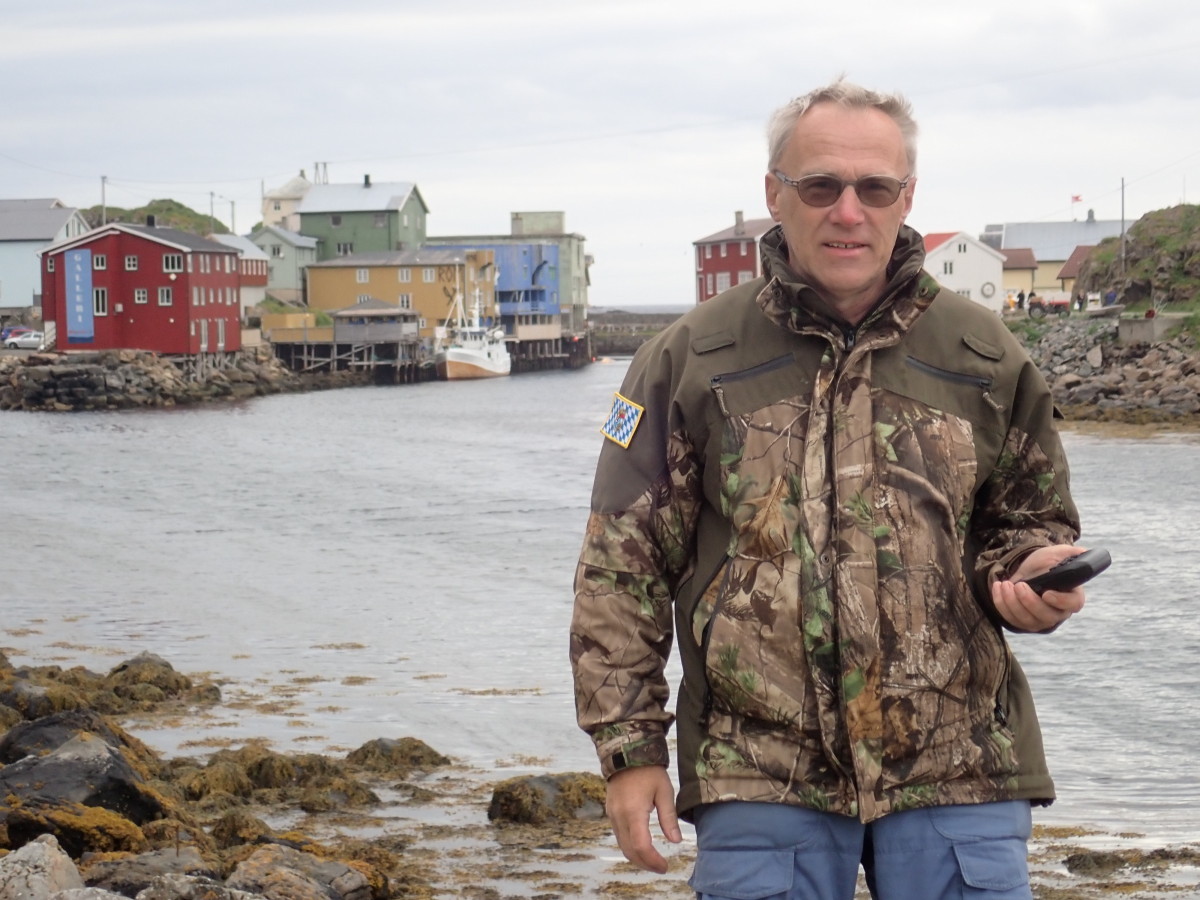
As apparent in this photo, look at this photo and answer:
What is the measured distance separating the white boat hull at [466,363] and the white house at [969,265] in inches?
1005

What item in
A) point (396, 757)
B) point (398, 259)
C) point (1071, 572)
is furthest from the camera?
point (398, 259)

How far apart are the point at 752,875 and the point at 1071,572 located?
2.35 ft

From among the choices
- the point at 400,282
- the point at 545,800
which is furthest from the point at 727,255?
the point at 545,800

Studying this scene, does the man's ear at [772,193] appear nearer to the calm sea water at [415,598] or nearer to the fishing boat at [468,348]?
the calm sea water at [415,598]

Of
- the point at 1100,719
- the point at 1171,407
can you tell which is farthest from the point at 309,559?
the point at 1171,407

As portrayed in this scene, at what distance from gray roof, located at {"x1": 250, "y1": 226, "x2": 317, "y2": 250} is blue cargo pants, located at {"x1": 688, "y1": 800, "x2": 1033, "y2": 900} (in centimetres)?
9289

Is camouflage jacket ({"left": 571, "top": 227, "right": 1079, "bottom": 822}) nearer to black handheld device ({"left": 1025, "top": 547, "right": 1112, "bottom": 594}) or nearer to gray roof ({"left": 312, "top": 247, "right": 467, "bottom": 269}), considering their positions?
black handheld device ({"left": 1025, "top": 547, "right": 1112, "bottom": 594})

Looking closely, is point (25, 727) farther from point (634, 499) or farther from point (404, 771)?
point (634, 499)

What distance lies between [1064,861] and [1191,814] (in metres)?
1.76

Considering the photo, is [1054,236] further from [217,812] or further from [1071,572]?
[1071,572]

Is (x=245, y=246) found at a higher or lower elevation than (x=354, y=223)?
lower

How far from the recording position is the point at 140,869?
16.9ft

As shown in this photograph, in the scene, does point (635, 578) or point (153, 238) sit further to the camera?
point (153, 238)

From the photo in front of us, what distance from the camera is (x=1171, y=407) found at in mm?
40281
